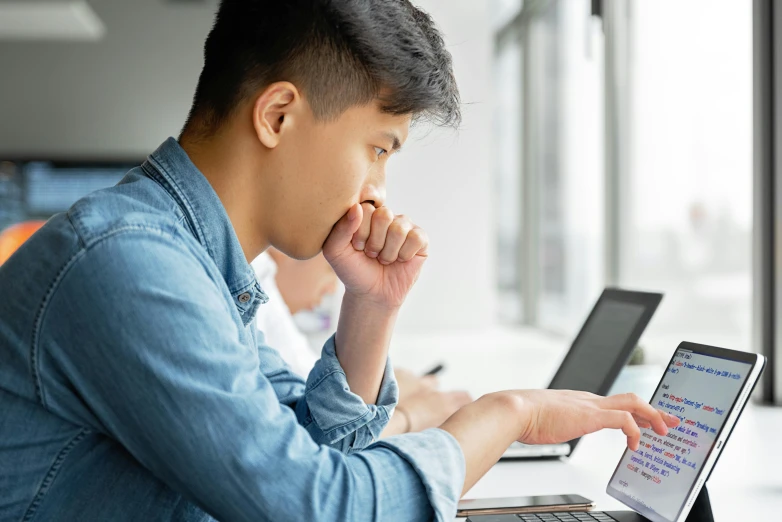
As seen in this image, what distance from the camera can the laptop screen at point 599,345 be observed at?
127 cm

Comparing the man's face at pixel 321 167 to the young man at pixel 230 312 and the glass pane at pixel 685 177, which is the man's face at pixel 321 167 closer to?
the young man at pixel 230 312

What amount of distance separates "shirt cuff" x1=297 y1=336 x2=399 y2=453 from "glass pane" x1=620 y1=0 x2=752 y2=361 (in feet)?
6.49

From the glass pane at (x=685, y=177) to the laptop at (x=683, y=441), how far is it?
6.48ft

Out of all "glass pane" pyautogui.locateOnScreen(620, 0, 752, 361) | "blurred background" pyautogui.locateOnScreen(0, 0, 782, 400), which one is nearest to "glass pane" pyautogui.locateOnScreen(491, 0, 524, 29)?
"blurred background" pyautogui.locateOnScreen(0, 0, 782, 400)

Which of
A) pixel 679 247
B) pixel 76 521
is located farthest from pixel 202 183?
pixel 679 247

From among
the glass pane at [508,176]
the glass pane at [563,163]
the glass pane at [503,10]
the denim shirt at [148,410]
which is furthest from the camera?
the glass pane at [508,176]

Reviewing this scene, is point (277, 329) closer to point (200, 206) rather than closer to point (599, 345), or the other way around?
point (599, 345)

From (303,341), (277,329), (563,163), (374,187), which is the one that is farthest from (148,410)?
(563,163)

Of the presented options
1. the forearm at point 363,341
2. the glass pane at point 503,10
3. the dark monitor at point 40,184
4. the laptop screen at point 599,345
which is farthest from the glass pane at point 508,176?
the forearm at point 363,341

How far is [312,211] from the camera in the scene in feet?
2.79

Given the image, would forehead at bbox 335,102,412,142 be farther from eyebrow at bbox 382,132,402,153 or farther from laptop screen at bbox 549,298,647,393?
laptop screen at bbox 549,298,647,393

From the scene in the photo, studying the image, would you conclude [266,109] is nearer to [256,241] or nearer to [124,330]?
[256,241]

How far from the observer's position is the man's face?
2.67 ft

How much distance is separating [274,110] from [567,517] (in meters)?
0.53
